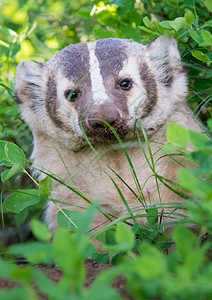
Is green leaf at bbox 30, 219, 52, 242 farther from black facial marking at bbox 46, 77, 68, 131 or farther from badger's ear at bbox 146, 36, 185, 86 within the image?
badger's ear at bbox 146, 36, 185, 86

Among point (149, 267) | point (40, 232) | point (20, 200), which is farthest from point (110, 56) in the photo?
point (149, 267)

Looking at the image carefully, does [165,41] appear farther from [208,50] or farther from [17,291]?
[17,291]

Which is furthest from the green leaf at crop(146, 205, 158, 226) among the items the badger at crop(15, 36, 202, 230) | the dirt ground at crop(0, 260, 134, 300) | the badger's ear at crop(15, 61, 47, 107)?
the badger's ear at crop(15, 61, 47, 107)

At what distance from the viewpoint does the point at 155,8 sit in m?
3.58

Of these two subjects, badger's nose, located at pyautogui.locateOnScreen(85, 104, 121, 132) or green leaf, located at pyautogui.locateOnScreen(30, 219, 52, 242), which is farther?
badger's nose, located at pyautogui.locateOnScreen(85, 104, 121, 132)

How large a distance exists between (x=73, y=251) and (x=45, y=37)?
4084 mm

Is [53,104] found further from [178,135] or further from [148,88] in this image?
[178,135]

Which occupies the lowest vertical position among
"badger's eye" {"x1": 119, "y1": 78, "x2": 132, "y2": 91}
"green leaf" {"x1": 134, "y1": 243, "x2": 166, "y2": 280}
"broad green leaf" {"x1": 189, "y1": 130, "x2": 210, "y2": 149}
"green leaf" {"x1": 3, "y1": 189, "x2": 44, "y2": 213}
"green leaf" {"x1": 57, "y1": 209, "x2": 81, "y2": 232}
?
"green leaf" {"x1": 57, "y1": 209, "x2": 81, "y2": 232}

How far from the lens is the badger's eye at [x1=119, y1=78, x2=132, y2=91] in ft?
8.44

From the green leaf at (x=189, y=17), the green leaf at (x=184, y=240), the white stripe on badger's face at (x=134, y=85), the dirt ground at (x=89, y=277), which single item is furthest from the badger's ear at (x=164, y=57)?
the green leaf at (x=184, y=240)

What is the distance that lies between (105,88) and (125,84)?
0.15m

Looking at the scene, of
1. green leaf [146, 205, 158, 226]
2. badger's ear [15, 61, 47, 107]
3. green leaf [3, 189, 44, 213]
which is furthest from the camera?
badger's ear [15, 61, 47, 107]

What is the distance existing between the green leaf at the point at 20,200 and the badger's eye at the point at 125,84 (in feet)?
2.64

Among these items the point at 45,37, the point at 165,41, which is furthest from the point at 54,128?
the point at 45,37
